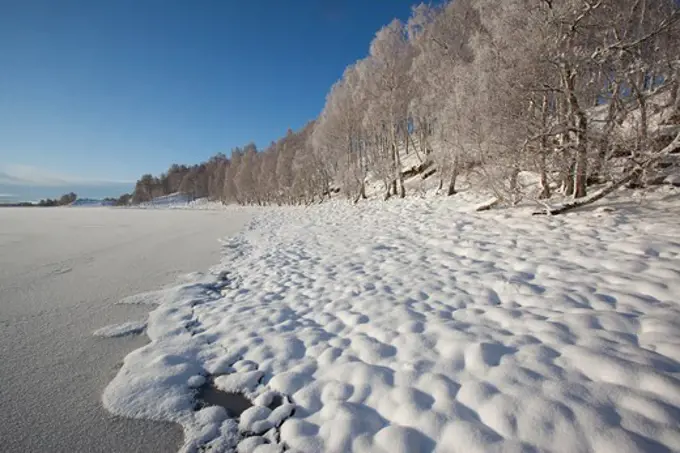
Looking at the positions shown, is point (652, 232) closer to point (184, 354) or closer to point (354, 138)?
point (184, 354)

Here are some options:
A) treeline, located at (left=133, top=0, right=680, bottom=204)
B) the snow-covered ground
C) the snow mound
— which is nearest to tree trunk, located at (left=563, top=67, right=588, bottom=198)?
treeline, located at (left=133, top=0, right=680, bottom=204)

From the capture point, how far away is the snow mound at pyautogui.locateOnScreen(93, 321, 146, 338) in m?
3.50

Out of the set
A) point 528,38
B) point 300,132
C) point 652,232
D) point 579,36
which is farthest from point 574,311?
point 300,132

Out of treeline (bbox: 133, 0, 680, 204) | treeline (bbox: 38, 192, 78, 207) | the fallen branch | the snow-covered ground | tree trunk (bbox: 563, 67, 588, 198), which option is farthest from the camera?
treeline (bbox: 38, 192, 78, 207)

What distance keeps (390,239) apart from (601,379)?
5.51 m

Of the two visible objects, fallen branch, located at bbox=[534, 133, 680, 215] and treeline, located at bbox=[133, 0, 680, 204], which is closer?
fallen branch, located at bbox=[534, 133, 680, 215]

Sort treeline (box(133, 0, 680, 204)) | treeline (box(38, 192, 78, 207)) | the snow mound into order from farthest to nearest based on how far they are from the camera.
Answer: treeline (box(38, 192, 78, 207)), treeline (box(133, 0, 680, 204)), the snow mound

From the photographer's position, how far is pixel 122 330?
359cm

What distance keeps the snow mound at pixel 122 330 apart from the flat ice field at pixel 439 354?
0.17 metres

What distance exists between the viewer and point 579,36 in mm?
7258

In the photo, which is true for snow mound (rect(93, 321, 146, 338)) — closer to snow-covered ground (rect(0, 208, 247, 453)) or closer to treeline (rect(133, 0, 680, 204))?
snow-covered ground (rect(0, 208, 247, 453))

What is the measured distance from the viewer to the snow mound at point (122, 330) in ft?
11.5

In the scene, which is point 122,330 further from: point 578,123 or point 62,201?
point 62,201

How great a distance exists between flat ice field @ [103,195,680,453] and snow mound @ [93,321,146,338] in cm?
17
